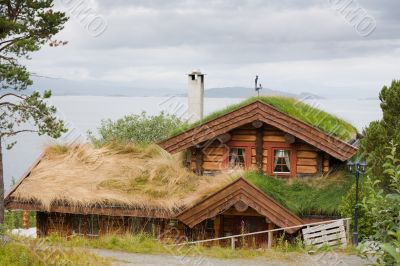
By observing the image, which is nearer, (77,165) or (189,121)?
(77,165)

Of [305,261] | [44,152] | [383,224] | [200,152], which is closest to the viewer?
[383,224]

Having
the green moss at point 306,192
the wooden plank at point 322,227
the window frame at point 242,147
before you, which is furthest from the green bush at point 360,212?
the window frame at point 242,147

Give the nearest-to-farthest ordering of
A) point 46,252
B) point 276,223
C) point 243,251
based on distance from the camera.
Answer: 1. point 46,252
2. point 243,251
3. point 276,223

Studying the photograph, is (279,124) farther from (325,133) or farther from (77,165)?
(77,165)

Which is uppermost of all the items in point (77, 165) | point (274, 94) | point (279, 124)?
point (274, 94)

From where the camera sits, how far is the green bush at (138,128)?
46.6 m

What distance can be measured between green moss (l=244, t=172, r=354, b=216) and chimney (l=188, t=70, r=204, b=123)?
5326 mm

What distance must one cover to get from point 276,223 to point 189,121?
305 inches

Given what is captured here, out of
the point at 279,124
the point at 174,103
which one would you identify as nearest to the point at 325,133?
the point at 279,124

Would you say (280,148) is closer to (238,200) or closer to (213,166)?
(213,166)

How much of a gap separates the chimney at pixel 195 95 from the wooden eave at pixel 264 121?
3692 millimetres

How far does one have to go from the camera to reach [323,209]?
19.5 metres

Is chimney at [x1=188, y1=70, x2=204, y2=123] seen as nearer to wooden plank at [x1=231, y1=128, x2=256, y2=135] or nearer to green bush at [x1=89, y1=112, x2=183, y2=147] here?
wooden plank at [x1=231, y1=128, x2=256, y2=135]

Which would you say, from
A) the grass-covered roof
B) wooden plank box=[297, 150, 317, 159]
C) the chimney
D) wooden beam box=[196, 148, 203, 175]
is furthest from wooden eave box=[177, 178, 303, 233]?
the chimney
